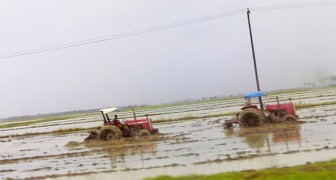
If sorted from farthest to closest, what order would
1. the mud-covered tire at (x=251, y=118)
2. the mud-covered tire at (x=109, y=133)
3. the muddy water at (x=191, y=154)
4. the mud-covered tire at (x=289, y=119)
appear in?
the mud-covered tire at (x=109, y=133), the mud-covered tire at (x=289, y=119), the mud-covered tire at (x=251, y=118), the muddy water at (x=191, y=154)

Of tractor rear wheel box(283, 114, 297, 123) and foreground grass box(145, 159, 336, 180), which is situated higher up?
tractor rear wheel box(283, 114, 297, 123)

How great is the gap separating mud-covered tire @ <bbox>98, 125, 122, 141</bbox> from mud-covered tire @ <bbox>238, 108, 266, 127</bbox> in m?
7.10

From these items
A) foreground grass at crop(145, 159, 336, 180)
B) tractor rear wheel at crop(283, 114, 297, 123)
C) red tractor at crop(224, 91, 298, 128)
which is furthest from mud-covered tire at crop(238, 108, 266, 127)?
foreground grass at crop(145, 159, 336, 180)

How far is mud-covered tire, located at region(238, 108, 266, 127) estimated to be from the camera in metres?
23.1

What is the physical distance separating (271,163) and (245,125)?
11.8m

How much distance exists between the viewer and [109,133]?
81.0ft

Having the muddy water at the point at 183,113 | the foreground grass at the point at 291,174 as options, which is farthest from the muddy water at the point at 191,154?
the muddy water at the point at 183,113

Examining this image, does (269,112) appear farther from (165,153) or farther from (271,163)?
(271,163)

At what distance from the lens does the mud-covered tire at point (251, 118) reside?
75.8 feet

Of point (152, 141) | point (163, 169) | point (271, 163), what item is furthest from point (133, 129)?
point (271, 163)

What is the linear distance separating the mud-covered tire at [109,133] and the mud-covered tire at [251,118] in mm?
7101

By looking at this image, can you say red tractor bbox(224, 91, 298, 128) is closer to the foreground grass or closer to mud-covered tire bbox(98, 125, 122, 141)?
mud-covered tire bbox(98, 125, 122, 141)

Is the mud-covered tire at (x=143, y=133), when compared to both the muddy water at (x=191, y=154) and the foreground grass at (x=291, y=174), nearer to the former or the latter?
the muddy water at (x=191, y=154)

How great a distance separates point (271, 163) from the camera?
11.7 metres
